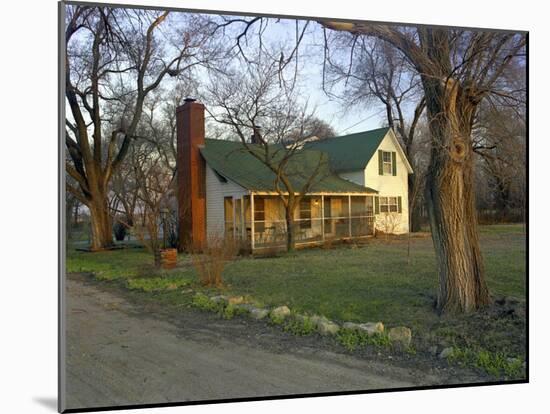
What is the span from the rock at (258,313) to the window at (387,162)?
217 centimetres

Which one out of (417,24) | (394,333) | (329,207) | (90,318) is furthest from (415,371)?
(417,24)

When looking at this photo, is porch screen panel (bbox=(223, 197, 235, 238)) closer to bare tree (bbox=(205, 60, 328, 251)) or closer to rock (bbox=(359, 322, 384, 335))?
bare tree (bbox=(205, 60, 328, 251))

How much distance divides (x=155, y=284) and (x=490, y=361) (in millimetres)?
3687

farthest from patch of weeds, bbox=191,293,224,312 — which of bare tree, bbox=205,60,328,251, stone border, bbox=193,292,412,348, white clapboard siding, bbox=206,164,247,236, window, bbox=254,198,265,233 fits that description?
bare tree, bbox=205,60,328,251

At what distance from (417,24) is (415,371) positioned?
376cm

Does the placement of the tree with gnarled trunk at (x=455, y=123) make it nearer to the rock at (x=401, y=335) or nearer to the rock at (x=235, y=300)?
the rock at (x=401, y=335)

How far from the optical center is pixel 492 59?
6.05 m

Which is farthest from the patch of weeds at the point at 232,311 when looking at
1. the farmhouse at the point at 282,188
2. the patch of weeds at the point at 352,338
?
the patch of weeds at the point at 352,338

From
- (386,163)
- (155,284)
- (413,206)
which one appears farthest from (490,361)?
Answer: (155,284)

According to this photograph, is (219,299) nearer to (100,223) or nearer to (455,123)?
(100,223)

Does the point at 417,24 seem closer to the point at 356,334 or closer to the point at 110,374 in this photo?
the point at 356,334

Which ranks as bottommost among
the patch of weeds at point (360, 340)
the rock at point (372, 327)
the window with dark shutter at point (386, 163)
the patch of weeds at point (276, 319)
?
the patch of weeds at point (360, 340)

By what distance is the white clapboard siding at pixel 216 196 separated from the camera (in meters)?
5.75

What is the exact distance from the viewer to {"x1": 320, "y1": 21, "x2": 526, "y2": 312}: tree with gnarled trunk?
598cm
